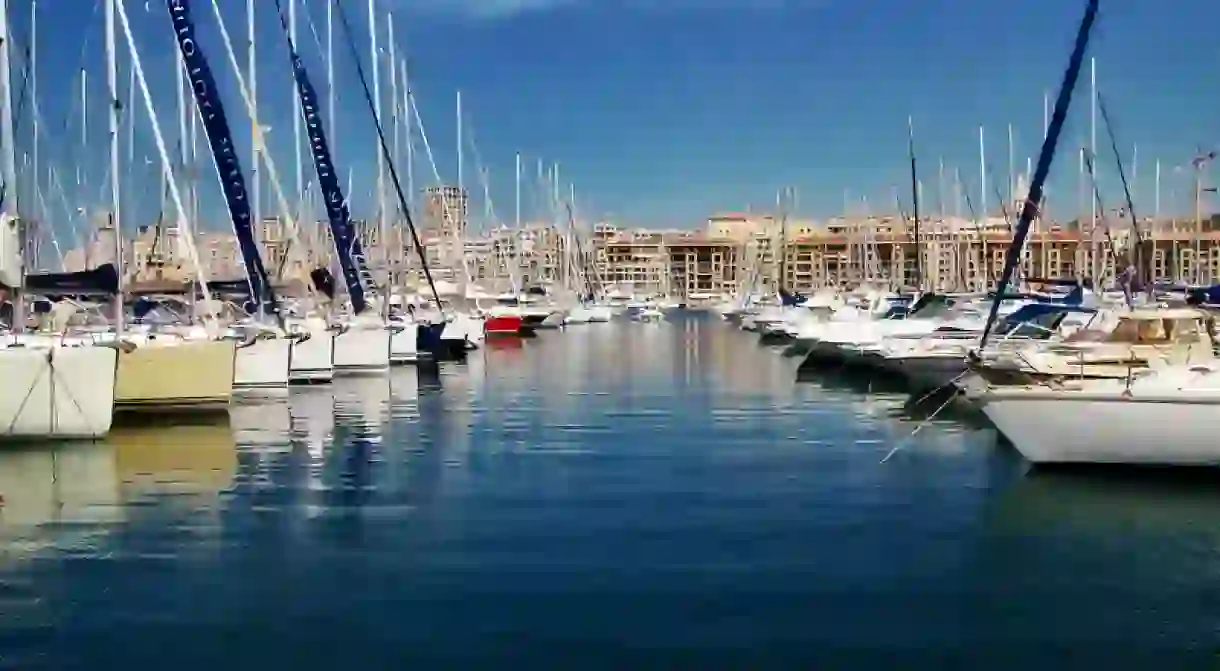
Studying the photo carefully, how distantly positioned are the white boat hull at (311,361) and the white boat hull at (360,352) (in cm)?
204

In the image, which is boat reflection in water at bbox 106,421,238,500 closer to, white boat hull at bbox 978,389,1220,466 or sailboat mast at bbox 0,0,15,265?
sailboat mast at bbox 0,0,15,265

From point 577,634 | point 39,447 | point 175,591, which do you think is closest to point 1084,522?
point 577,634

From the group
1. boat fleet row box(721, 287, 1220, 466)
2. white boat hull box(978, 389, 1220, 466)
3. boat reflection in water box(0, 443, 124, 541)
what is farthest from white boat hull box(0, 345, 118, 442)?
white boat hull box(978, 389, 1220, 466)

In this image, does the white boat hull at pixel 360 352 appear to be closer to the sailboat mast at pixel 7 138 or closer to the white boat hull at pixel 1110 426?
the sailboat mast at pixel 7 138

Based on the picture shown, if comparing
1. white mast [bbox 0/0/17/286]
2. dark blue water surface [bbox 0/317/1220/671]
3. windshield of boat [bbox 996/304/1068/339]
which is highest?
white mast [bbox 0/0/17/286]

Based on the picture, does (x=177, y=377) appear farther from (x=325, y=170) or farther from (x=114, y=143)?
(x=325, y=170)

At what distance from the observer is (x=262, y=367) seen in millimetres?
26891

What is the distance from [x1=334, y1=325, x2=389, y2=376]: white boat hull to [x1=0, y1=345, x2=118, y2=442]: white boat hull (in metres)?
13.1

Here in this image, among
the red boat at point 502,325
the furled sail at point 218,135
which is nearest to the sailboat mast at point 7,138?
the furled sail at point 218,135

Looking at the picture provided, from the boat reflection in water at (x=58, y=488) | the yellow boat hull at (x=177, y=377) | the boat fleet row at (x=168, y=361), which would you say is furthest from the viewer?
the yellow boat hull at (x=177, y=377)

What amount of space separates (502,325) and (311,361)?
92.0 ft

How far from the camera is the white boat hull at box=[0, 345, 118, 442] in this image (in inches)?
720

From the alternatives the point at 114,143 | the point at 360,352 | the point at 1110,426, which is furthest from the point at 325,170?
the point at 1110,426

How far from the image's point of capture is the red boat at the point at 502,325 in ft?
187
